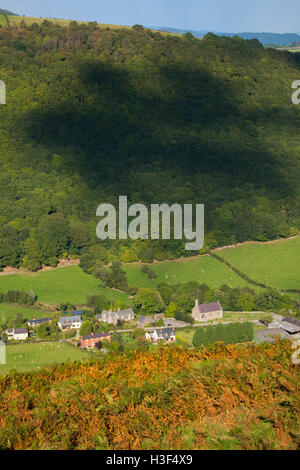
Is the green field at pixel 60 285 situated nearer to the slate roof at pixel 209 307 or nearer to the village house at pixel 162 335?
the slate roof at pixel 209 307

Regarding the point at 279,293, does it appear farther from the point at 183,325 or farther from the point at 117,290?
the point at 117,290

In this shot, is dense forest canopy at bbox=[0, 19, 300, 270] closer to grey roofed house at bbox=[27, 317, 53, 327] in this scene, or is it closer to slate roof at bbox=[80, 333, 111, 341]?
grey roofed house at bbox=[27, 317, 53, 327]

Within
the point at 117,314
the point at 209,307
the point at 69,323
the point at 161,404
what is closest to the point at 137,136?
the point at 209,307

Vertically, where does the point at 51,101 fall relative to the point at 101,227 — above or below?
above

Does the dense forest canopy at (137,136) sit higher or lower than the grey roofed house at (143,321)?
higher

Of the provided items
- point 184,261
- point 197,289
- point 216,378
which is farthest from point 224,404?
point 184,261

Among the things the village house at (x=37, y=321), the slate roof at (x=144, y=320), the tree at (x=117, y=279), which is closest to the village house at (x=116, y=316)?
the slate roof at (x=144, y=320)

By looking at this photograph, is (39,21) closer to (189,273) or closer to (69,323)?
(189,273)
